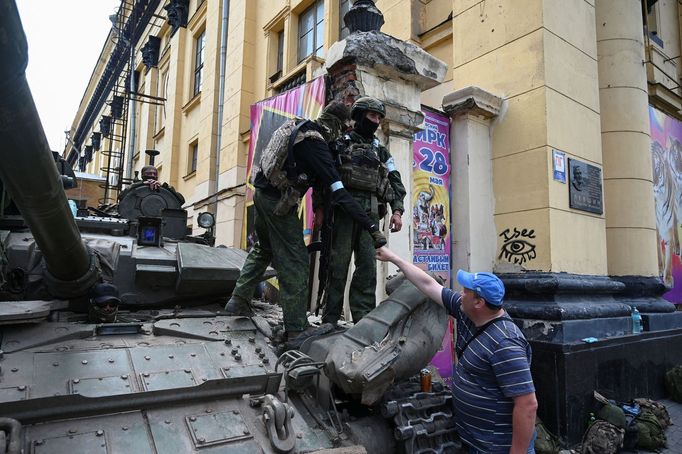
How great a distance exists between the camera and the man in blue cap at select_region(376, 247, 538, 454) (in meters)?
2.21

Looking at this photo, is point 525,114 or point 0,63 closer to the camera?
point 0,63

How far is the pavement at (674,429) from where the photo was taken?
4.19m

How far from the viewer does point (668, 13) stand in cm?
981

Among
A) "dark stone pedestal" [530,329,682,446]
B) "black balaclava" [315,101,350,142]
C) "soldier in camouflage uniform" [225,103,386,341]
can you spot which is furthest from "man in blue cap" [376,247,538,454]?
"dark stone pedestal" [530,329,682,446]

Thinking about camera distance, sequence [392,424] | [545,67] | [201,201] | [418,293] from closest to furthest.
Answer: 1. [392,424]
2. [418,293]
3. [545,67]
4. [201,201]

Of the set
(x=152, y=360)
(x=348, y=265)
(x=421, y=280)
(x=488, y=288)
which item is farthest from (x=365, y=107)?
(x=152, y=360)

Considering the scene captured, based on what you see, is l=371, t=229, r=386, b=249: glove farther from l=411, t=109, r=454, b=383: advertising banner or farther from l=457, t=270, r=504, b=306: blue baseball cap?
l=411, t=109, r=454, b=383: advertising banner

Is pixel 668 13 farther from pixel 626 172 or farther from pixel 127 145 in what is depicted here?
pixel 127 145

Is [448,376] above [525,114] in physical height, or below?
below

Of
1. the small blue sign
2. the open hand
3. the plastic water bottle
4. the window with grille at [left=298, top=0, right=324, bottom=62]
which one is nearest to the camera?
the open hand

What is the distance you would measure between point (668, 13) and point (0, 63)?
39.1 feet

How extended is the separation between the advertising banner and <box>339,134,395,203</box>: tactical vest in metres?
1.84

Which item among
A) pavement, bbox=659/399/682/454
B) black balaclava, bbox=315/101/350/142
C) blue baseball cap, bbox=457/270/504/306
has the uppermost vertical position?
black balaclava, bbox=315/101/350/142

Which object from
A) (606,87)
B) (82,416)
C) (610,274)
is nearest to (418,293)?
(82,416)
